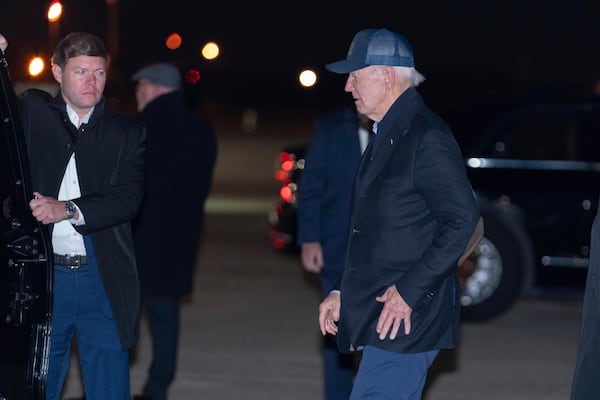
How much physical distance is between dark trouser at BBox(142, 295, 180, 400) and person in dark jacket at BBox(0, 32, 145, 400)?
5.36 feet

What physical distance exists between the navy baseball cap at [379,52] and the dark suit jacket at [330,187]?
1.90 m

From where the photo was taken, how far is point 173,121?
686cm

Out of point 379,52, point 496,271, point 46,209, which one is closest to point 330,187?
point 379,52

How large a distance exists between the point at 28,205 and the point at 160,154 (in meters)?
2.49

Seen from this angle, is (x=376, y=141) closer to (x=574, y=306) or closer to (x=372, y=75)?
(x=372, y=75)

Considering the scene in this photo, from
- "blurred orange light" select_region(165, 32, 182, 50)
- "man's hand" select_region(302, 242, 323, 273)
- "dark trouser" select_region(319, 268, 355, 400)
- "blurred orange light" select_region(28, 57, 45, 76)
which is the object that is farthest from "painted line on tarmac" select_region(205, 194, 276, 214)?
"blurred orange light" select_region(28, 57, 45, 76)

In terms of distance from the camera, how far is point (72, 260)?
5016mm

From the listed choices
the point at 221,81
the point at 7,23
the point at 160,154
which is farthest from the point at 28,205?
the point at 221,81

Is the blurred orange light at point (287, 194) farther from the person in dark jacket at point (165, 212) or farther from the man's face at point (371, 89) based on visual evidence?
the man's face at point (371, 89)

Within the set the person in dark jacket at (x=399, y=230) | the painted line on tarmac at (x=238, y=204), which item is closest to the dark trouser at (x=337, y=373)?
the person in dark jacket at (x=399, y=230)

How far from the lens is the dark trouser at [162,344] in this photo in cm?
683

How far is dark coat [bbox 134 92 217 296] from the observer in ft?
22.2

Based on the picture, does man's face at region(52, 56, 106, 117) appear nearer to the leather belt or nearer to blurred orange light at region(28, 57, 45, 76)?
blurred orange light at region(28, 57, 45, 76)

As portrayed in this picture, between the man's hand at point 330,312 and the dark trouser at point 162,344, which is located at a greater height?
the man's hand at point 330,312
